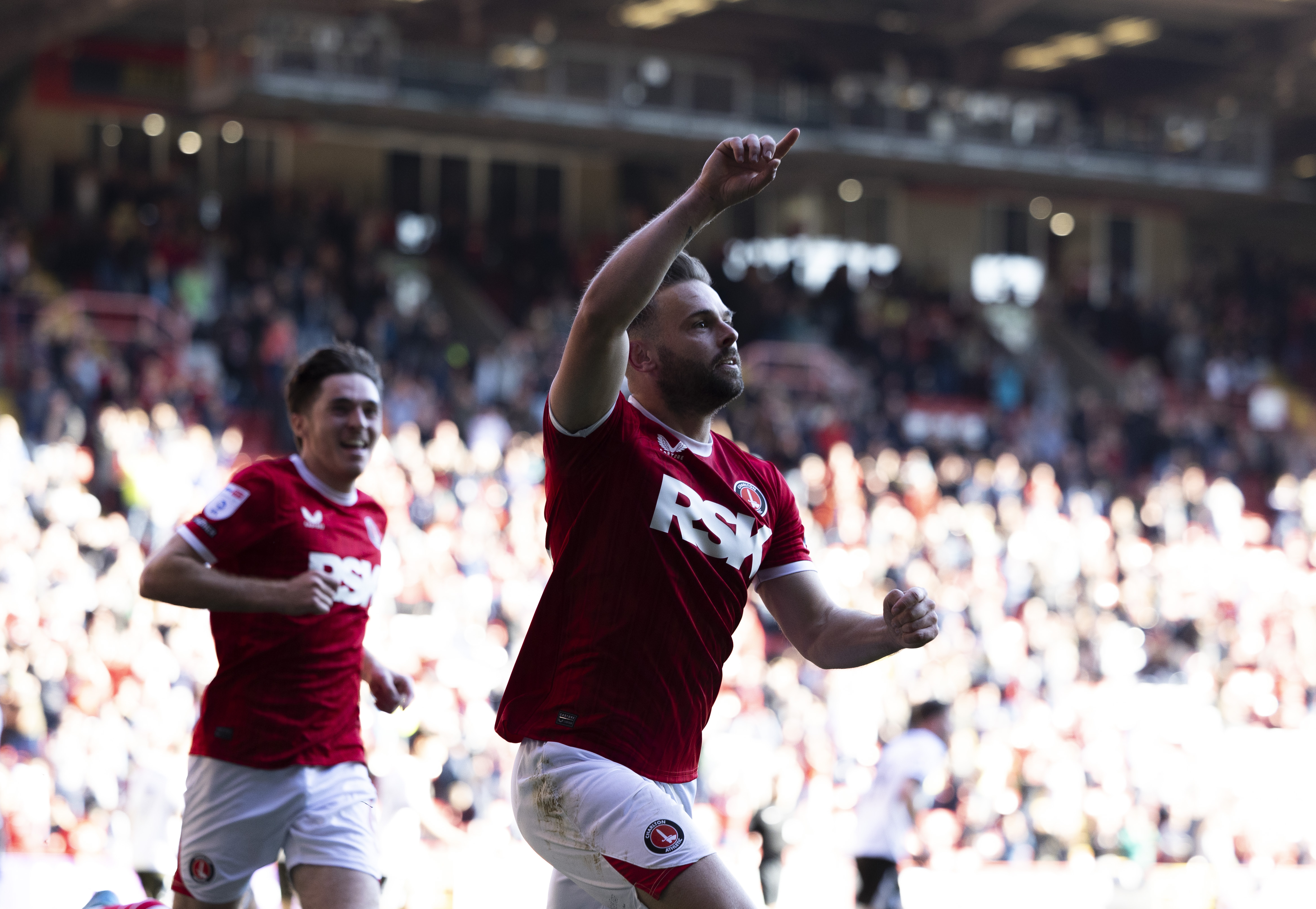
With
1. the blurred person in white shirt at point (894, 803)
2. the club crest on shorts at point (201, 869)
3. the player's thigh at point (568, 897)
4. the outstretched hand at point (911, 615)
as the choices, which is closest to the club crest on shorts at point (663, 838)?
the player's thigh at point (568, 897)

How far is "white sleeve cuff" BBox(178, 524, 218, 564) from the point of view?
465 cm

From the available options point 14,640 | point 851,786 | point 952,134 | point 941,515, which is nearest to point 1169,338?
point 952,134

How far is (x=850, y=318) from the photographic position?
1005 inches

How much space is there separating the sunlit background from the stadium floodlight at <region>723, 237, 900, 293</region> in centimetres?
12

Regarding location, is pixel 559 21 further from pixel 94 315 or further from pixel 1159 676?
pixel 1159 676

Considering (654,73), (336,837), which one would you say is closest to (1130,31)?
(654,73)

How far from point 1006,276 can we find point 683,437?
95.8 ft

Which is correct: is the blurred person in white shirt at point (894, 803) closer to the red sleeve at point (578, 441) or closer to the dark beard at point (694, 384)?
the dark beard at point (694, 384)

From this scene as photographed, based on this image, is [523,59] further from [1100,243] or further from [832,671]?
[1100,243]

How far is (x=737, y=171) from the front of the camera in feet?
10.8

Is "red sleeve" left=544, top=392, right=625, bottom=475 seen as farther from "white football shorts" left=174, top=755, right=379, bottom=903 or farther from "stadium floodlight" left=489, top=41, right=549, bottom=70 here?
"stadium floodlight" left=489, top=41, right=549, bottom=70

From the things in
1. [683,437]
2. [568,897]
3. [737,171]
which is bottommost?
[568,897]

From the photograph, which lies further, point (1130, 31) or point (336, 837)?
point (1130, 31)

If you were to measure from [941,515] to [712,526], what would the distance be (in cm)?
1527
